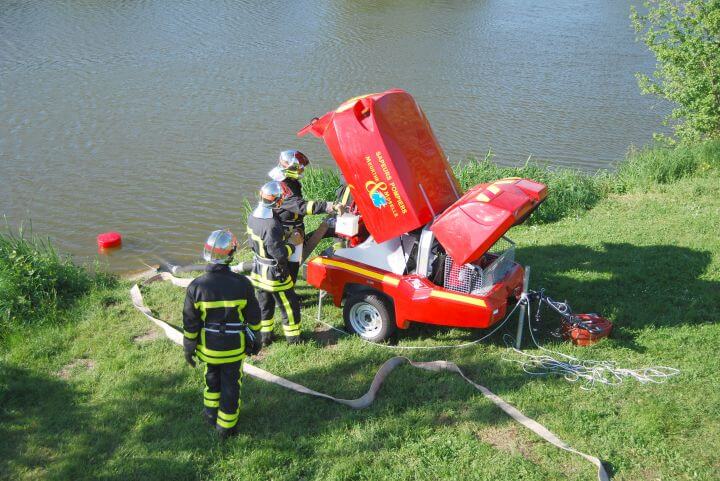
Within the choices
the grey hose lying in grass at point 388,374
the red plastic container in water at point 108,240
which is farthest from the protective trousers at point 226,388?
the red plastic container in water at point 108,240

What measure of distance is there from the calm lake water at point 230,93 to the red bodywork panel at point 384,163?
17.0 ft

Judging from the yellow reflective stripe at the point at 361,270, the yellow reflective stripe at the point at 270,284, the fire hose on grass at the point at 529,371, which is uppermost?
the yellow reflective stripe at the point at 361,270

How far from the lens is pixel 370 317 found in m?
7.23

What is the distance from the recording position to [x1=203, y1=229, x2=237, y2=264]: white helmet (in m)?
5.31

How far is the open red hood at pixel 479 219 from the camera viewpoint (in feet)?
20.3

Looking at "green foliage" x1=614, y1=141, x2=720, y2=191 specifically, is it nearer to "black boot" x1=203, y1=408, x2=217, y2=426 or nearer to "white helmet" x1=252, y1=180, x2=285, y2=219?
"white helmet" x1=252, y1=180, x2=285, y2=219

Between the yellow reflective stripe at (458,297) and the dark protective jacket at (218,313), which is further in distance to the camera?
the yellow reflective stripe at (458,297)

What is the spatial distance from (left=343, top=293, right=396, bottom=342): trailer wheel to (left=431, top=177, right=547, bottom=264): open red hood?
1.03 meters

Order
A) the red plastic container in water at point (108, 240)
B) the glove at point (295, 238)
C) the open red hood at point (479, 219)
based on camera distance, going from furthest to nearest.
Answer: the red plastic container in water at point (108, 240)
the glove at point (295, 238)
the open red hood at point (479, 219)

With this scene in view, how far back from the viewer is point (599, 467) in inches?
199

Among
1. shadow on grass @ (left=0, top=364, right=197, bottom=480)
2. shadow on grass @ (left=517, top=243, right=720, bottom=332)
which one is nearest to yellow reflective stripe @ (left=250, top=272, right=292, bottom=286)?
shadow on grass @ (left=0, top=364, right=197, bottom=480)

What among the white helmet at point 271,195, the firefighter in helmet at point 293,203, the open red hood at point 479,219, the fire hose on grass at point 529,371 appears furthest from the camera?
the firefighter in helmet at point 293,203

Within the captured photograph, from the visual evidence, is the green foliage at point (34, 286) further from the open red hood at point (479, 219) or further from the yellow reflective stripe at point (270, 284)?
the open red hood at point (479, 219)

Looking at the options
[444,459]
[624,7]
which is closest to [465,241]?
[444,459]
